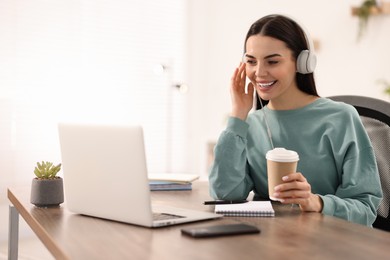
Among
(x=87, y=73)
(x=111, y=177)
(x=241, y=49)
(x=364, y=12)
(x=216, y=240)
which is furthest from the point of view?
(x=241, y=49)

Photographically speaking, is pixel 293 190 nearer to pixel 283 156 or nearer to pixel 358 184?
pixel 283 156

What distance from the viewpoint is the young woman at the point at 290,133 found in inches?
64.1

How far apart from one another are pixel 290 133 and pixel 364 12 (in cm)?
338

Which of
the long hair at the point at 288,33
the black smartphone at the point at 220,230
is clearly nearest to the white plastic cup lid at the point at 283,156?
the black smartphone at the point at 220,230

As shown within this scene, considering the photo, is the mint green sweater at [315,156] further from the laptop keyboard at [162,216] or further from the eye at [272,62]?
the laptop keyboard at [162,216]

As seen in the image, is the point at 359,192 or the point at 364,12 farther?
the point at 364,12

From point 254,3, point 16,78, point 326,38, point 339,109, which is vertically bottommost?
point 339,109

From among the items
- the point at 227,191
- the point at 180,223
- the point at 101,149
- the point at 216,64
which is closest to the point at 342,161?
the point at 227,191

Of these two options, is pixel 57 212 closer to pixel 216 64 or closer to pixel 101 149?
pixel 101 149

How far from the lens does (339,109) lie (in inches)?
67.5

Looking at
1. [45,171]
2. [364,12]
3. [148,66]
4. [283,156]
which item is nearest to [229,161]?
[283,156]

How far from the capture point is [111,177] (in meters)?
1.33

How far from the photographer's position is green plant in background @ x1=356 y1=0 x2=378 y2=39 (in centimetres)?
475

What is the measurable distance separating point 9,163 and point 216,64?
212 centimetres
